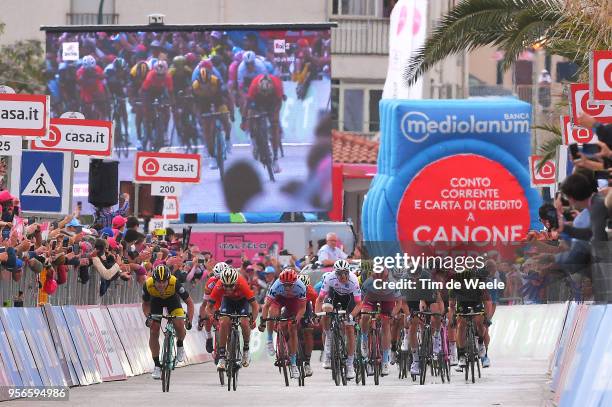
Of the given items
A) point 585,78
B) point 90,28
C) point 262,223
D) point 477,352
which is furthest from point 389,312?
point 90,28

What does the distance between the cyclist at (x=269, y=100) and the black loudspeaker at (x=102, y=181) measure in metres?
20.9

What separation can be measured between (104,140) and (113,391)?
211 inches

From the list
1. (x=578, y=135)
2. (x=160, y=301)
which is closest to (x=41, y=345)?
(x=160, y=301)

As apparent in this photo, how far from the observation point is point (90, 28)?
156 feet

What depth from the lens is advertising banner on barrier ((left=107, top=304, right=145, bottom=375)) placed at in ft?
88.7

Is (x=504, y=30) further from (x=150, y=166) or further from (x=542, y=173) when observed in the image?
(x=150, y=166)

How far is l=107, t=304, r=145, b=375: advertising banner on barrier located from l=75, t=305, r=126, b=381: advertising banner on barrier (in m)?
0.57

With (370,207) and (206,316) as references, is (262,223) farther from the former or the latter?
(206,316)

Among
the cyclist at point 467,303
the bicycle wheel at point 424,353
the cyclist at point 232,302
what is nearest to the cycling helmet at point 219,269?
the cyclist at point 232,302

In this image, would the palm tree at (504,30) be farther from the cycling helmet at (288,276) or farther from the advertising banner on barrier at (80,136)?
the advertising banner on barrier at (80,136)

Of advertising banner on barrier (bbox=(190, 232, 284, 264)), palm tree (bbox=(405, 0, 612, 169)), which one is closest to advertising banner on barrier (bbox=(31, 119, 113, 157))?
palm tree (bbox=(405, 0, 612, 169))

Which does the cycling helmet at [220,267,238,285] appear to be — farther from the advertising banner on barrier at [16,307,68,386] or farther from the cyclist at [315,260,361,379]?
the advertising banner on barrier at [16,307,68,386]

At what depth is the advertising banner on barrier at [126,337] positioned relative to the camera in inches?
1064

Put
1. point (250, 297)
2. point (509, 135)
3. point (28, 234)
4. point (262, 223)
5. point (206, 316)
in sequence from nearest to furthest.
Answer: point (28, 234) → point (250, 297) → point (206, 316) → point (509, 135) → point (262, 223)
